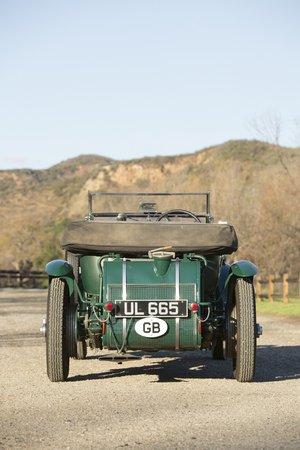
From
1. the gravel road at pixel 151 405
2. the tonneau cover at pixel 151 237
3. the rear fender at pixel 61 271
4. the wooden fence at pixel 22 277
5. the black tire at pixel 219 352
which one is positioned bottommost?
the wooden fence at pixel 22 277

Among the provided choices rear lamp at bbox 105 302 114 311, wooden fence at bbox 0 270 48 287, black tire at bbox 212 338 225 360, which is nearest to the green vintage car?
rear lamp at bbox 105 302 114 311

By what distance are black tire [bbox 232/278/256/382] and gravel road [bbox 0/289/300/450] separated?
0.57 feet

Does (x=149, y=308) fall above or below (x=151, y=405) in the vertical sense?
above

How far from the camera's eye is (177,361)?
23.9ft

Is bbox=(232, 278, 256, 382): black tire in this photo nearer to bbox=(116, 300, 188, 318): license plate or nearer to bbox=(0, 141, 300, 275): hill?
bbox=(116, 300, 188, 318): license plate

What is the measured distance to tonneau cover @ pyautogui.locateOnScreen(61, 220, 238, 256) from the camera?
17.2 feet

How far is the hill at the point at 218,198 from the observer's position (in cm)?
2955

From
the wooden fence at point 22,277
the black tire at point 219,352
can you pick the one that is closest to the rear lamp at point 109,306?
the black tire at point 219,352

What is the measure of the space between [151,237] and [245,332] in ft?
4.47

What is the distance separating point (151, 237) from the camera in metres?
5.26

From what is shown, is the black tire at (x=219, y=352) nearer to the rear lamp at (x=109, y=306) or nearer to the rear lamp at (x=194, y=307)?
the rear lamp at (x=194, y=307)

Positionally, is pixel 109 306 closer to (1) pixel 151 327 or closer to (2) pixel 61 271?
(1) pixel 151 327

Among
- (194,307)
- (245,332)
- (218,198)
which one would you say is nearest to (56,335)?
(194,307)

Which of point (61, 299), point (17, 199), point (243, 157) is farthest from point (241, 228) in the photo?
point (17, 199)
